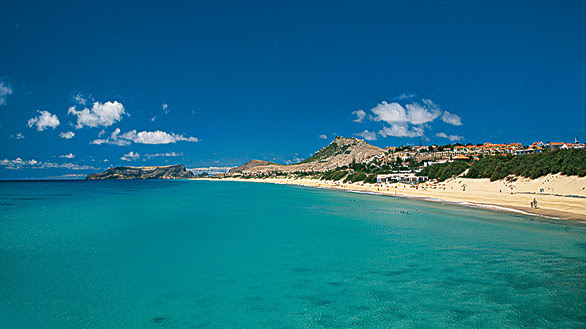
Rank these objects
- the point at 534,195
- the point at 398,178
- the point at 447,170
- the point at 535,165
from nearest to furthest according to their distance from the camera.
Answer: the point at 534,195 → the point at 535,165 → the point at 447,170 → the point at 398,178

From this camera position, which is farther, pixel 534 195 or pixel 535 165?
pixel 535 165

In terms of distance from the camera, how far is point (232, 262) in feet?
50.2

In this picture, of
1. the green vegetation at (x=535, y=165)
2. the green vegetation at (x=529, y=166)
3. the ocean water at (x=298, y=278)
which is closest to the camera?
the ocean water at (x=298, y=278)

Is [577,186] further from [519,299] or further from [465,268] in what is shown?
[519,299]

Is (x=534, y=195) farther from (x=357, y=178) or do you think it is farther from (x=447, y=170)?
(x=357, y=178)

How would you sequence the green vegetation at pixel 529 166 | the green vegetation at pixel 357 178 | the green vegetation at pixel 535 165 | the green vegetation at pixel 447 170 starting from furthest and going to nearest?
the green vegetation at pixel 357 178 < the green vegetation at pixel 447 170 < the green vegetation at pixel 529 166 < the green vegetation at pixel 535 165

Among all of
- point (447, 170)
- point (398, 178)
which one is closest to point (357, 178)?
point (398, 178)

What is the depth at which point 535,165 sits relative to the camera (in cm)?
5003

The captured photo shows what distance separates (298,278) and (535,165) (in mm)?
53178

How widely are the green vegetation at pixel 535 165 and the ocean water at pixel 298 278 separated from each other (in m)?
25.2

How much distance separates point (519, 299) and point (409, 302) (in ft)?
11.6

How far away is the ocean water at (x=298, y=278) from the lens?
9164mm

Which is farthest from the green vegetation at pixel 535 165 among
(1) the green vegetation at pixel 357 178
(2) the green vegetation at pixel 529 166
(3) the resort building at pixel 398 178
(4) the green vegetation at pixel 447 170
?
(1) the green vegetation at pixel 357 178

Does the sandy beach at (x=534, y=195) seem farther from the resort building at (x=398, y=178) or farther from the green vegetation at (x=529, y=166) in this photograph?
the resort building at (x=398, y=178)
